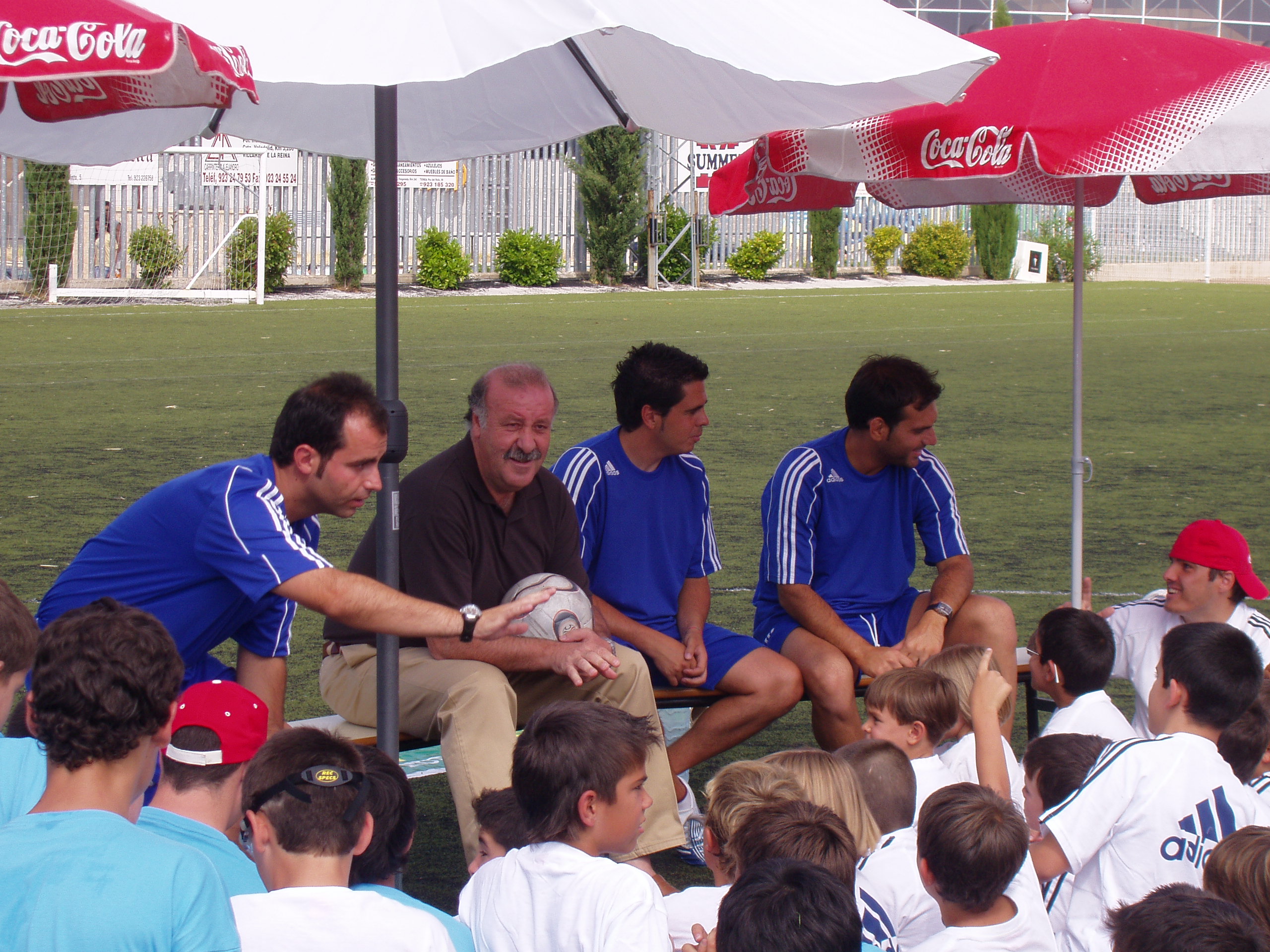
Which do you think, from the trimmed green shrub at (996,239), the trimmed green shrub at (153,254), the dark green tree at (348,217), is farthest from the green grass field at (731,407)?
the trimmed green shrub at (996,239)

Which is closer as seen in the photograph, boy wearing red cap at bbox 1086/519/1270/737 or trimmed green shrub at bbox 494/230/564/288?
boy wearing red cap at bbox 1086/519/1270/737

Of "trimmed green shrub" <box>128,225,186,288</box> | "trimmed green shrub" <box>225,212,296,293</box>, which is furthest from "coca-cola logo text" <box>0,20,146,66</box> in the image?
"trimmed green shrub" <box>225,212,296,293</box>

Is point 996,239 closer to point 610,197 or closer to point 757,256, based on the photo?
point 757,256

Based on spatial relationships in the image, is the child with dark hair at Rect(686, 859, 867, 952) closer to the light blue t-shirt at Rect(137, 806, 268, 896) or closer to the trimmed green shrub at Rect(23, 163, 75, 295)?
the light blue t-shirt at Rect(137, 806, 268, 896)

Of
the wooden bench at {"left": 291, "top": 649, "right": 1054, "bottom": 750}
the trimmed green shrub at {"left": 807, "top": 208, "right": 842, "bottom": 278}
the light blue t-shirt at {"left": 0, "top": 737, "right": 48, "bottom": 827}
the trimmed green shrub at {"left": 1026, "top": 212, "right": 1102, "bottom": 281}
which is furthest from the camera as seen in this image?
the trimmed green shrub at {"left": 1026, "top": 212, "right": 1102, "bottom": 281}

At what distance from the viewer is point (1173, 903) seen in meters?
2.23

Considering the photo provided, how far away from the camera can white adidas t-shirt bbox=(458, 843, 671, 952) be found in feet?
8.31

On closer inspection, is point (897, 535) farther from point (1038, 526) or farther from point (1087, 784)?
point (1038, 526)

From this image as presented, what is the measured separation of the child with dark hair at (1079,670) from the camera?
12.5 feet

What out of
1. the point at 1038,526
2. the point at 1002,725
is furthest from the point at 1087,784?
the point at 1038,526

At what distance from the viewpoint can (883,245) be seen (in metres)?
39.2

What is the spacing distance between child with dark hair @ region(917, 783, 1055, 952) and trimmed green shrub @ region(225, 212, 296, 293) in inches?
1068

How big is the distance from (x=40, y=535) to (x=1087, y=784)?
6307mm

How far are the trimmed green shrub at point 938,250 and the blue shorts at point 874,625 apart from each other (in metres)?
35.9
